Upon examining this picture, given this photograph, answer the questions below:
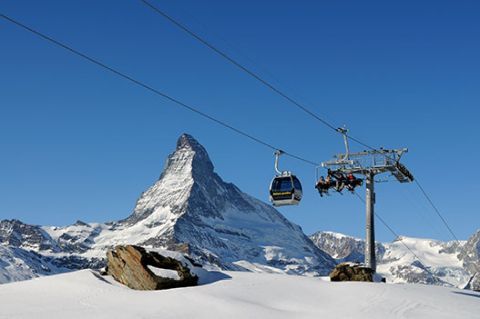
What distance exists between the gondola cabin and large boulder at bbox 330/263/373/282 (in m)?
6.06

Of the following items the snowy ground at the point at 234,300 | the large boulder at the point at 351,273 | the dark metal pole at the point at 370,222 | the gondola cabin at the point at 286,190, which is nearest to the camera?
the snowy ground at the point at 234,300

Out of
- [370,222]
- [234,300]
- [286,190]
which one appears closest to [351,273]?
[286,190]

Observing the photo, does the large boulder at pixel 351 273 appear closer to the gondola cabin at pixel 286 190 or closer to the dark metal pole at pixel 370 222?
the gondola cabin at pixel 286 190

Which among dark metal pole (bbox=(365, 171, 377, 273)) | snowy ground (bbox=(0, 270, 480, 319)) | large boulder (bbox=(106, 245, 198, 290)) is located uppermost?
dark metal pole (bbox=(365, 171, 377, 273))

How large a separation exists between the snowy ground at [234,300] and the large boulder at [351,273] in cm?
250

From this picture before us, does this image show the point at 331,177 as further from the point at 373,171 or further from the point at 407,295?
the point at 407,295

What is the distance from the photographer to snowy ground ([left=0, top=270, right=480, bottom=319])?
2441 cm

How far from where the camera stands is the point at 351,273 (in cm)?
3391

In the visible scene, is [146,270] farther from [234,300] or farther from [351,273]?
[351,273]

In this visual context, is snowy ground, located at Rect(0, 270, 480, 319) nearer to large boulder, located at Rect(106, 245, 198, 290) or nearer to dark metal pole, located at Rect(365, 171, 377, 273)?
large boulder, located at Rect(106, 245, 198, 290)

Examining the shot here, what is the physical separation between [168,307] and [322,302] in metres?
6.09

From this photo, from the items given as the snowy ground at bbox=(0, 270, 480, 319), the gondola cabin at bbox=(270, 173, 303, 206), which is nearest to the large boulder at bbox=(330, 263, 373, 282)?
the snowy ground at bbox=(0, 270, 480, 319)

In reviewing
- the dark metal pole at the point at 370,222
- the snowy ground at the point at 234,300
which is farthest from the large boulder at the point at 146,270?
the dark metal pole at the point at 370,222

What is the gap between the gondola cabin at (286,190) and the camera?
129 feet
